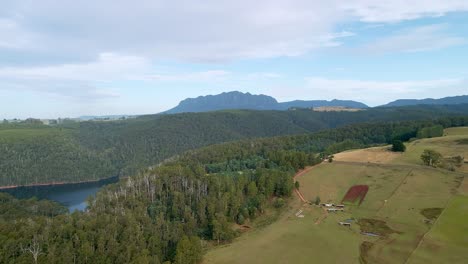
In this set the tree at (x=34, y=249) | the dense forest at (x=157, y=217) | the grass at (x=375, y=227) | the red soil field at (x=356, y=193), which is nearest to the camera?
the tree at (x=34, y=249)

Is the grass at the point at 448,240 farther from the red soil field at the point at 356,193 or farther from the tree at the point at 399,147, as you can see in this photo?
the tree at the point at 399,147

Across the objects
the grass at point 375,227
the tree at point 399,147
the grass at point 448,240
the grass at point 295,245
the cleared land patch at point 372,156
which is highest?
the tree at point 399,147

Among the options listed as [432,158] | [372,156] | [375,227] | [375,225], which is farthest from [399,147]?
[375,227]

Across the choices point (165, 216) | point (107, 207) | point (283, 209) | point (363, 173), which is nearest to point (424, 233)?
point (283, 209)

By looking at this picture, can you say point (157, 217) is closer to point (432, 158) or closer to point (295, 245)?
point (295, 245)

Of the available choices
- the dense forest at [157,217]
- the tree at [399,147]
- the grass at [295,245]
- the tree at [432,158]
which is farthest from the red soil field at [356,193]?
the tree at [399,147]

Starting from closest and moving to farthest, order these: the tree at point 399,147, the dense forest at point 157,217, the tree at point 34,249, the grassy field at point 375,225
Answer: the grassy field at point 375,225 → the tree at point 34,249 → the dense forest at point 157,217 → the tree at point 399,147

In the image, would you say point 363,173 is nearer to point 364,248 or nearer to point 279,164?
point 279,164
